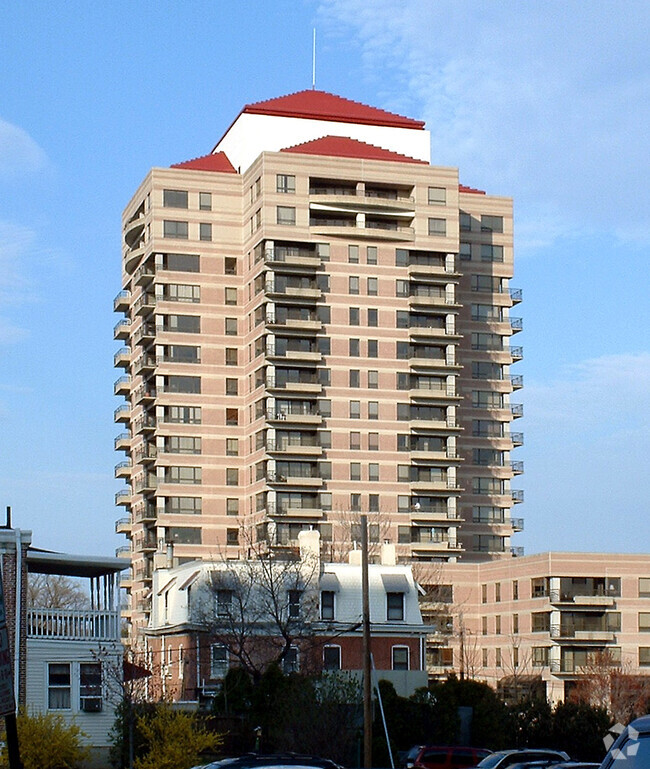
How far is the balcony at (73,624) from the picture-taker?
Result: 1788 inches

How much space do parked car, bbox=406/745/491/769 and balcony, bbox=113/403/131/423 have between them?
288 ft

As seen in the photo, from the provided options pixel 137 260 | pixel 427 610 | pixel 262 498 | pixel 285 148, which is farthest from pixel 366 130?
pixel 427 610

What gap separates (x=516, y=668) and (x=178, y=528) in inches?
1239

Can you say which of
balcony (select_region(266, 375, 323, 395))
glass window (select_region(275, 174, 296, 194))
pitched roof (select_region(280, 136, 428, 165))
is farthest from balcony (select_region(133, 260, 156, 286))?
pitched roof (select_region(280, 136, 428, 165))

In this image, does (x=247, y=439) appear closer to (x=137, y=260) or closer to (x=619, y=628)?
(x=137, y=260)

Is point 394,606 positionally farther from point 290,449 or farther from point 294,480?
point 290,449

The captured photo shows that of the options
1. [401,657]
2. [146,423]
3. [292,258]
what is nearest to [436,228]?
[292,258]

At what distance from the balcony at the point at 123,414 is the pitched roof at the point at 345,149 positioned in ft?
93.7

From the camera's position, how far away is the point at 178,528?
117438mm

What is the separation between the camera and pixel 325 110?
432ft

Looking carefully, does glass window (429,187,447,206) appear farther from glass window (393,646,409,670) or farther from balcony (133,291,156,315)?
glass window (393,646,409,670)

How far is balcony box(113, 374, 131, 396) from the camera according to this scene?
131250 mm

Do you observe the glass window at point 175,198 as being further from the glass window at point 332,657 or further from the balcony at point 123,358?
the glass window at point 332,657

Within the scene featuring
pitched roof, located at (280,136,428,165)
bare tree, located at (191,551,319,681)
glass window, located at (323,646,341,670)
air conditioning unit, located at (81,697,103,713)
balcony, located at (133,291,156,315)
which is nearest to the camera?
air conditioning unit, located at (81,697,103,713)
